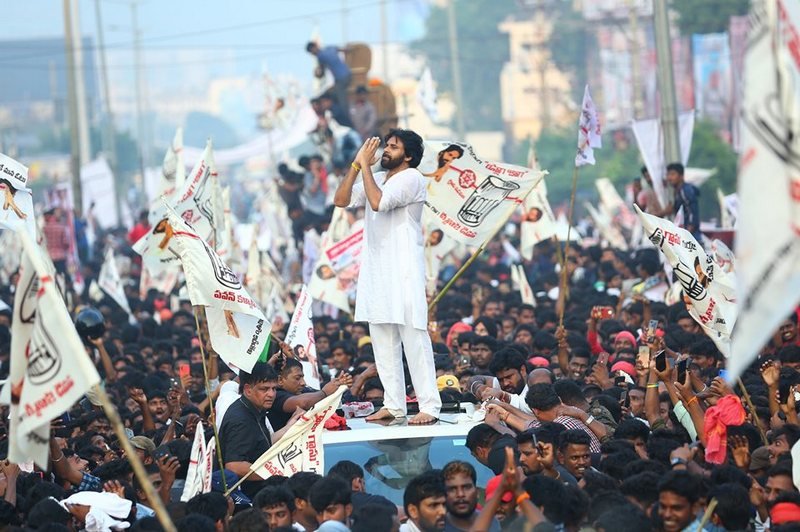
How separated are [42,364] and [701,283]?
5.05 meters

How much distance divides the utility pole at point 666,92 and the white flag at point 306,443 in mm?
11592

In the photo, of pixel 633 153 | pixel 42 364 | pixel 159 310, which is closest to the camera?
pixel 42 364

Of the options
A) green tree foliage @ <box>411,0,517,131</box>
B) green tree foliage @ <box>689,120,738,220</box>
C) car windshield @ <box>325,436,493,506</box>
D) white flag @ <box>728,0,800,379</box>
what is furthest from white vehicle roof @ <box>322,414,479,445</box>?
green tree foliage @ <box>411,0,517,131</box>

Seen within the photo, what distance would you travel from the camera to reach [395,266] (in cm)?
989

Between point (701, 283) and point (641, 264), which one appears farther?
point (641, 264)

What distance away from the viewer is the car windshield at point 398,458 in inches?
335

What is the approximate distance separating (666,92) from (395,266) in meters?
10.8

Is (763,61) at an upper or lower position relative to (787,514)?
upper

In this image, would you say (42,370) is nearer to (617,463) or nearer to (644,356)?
(617,463)

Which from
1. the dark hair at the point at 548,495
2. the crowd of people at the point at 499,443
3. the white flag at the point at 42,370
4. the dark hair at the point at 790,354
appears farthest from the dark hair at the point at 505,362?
the white flag at the point at 42,370

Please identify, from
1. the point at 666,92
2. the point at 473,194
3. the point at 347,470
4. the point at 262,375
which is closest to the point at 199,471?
the point at 347,470

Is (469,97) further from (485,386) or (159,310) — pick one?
(485,386)

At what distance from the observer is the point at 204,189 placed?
1464 cm

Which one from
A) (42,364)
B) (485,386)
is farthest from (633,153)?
(42,364)
